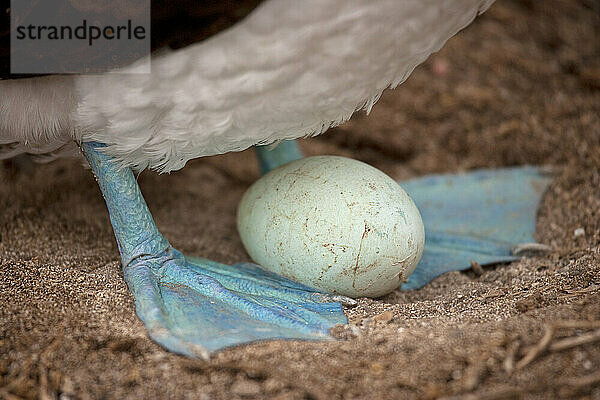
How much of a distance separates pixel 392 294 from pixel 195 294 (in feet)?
1.82

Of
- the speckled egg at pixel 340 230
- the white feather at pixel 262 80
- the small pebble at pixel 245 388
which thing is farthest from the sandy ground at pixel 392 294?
the white feather at pixel 262 80

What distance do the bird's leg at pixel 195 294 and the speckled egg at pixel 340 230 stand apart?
77mm

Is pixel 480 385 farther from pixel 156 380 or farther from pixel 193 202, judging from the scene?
pixel 193 202

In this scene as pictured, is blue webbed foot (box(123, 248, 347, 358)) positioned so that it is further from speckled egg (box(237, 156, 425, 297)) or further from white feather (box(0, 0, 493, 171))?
white feather (box(0, 0, 493, 171))

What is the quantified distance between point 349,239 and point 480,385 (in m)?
0.52

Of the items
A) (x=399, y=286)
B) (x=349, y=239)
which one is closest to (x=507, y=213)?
(x=399, y=286)

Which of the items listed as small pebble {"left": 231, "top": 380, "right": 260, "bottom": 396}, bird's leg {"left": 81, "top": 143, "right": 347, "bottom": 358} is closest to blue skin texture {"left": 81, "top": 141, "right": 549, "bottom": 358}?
bird's leg {"left": 81, "top": 143, "right": 347, "bottom": 358}

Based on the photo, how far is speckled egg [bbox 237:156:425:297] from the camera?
1642 millimetres

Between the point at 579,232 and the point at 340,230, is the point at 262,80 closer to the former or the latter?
the point at 340,230

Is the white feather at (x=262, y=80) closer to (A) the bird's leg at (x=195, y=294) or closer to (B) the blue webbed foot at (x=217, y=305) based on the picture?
(A) the bird's leg at (x=195, y=294)

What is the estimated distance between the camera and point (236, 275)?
180 centimetres

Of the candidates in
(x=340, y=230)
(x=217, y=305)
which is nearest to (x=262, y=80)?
(x=340, y=230)

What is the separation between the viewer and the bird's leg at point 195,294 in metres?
1.47

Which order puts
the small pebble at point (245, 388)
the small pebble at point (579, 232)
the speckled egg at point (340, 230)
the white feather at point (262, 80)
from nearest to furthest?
the small pebble at point (245, 388)
the white feather at point (262, 80)
the speckled egg at point (340, 230)
the small pebble at point (579, 232)
